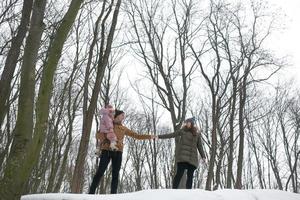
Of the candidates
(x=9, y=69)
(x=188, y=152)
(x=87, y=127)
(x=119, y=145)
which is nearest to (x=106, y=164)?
(x=119, y=145)

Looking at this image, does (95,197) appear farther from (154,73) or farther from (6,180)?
(154,73)

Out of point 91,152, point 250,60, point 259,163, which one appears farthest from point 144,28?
point 91,152

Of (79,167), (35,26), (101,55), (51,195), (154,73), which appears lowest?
(51,195)

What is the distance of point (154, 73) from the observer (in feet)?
64.5

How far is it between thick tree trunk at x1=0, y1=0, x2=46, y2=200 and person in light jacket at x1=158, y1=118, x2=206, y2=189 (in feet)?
12.9

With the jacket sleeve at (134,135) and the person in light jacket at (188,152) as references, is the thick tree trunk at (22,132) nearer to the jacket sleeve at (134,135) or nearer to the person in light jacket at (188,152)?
the jacket sleeve at (134,135)

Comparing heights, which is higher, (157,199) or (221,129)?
(221,129)

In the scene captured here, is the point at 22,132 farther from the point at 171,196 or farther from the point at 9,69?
the point at 9,69

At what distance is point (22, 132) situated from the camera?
5.10 m

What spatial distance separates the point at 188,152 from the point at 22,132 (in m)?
4.34

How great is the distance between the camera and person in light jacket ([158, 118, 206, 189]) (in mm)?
8547

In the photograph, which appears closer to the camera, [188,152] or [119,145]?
[119,145]

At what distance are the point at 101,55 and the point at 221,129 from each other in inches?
562

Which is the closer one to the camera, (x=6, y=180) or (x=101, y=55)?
(x=6, y=180)
